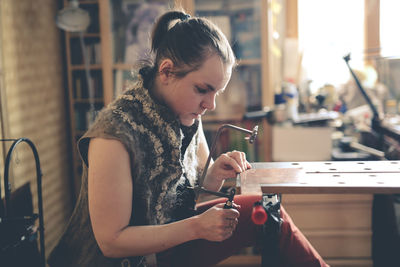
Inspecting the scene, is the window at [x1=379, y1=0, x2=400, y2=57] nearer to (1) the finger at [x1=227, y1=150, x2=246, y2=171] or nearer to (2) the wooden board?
(2) the wooden board

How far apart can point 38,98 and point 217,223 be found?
173cm

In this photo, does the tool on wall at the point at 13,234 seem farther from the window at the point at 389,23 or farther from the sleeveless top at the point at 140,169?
the window at the point at 389,23

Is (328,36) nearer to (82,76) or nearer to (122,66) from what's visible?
(122,66)

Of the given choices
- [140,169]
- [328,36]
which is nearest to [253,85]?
[328,36]

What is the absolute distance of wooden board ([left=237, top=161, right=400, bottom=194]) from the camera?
105cm

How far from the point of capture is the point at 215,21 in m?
2.63

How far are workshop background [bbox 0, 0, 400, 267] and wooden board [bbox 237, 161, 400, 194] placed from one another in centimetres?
81

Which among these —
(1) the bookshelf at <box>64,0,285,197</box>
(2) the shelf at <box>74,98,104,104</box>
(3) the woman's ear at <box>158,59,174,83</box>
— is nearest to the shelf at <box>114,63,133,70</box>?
(1) the bookshelf at <box>64,0,285,197</box>

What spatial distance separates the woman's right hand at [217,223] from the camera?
1.04 meters

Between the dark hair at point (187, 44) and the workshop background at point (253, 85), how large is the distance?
1056 mm

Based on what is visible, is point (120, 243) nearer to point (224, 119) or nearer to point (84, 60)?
point (224, 119)

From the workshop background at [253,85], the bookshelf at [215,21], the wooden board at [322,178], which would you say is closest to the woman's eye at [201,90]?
the wooden board at [322,178]

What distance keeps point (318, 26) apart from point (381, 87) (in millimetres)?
612

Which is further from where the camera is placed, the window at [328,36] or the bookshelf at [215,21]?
the window at [328,36]
